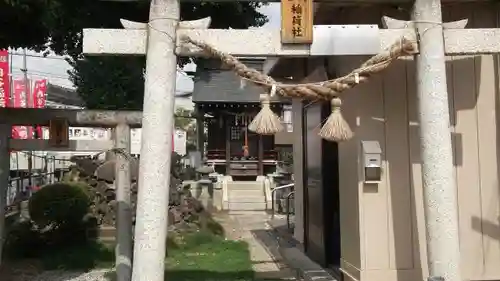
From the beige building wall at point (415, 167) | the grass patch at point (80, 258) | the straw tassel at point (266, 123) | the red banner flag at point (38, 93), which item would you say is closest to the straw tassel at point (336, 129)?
the straw tassel at point (266, 123)

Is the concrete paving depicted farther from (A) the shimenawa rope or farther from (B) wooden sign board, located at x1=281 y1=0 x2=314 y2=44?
(B) wooden sign board, located at x1=281 y1=0 x2=314 y2=44

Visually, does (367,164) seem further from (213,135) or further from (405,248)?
(213,135)

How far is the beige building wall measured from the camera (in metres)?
4.67

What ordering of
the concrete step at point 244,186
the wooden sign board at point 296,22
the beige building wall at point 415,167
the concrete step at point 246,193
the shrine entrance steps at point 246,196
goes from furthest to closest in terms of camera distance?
1. the concrete step at point 244,186
2. the concrete step at point 246,193
3. the shrine entrance steps at point 246,196
4. the beige building wall at point 415,167
5. the wooden sign board at point 296,22

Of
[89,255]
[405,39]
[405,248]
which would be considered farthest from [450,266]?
[89,255]

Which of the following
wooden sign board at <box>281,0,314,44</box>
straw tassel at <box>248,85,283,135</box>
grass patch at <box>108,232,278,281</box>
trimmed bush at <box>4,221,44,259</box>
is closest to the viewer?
straw tassel at <box>248,85,283,135</box>

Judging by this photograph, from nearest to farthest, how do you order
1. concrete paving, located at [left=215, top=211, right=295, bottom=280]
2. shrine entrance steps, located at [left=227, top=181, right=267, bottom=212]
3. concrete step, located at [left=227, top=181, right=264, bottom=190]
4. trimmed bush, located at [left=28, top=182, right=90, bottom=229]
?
concrete paving, located at [left=215, top=211, right=295, bottom=280] → trimmed bush, located at [left=28, top=182, right=90, bottom=229] → shrine entrance steps, located at [left=227, top=181, right=267, bottom=212] → concrete step, located at [left=227, top=181, right=264, bottom=190]

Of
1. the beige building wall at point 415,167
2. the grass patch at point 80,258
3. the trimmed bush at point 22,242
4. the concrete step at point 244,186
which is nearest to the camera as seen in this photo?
the beige building wall at point 415,167

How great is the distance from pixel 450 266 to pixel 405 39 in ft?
5.96

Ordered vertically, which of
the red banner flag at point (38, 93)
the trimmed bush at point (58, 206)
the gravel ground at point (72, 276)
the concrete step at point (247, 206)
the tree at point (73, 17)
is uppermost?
the red banner flag at point (38, 93)

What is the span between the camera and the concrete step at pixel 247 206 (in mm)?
18600

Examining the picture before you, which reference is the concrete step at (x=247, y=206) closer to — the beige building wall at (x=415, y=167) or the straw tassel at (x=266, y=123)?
the beige building wall at (x=415, y=167)

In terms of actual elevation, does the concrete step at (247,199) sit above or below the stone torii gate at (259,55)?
below

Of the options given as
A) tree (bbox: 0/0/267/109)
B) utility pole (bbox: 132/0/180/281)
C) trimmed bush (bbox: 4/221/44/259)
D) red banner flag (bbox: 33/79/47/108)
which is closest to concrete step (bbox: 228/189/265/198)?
red banner flag (bbox: 33/79/47/108)
